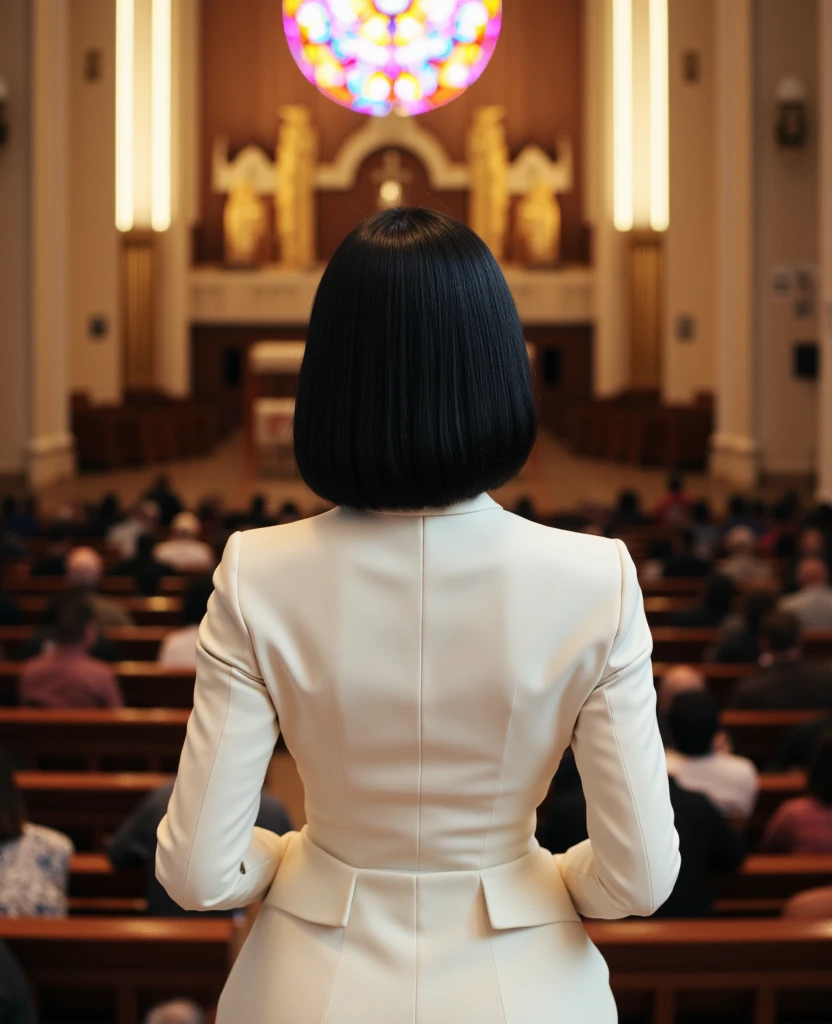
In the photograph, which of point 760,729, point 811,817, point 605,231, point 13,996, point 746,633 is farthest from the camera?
point 605,231

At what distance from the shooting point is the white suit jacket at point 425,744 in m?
1.46

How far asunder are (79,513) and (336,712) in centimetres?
996

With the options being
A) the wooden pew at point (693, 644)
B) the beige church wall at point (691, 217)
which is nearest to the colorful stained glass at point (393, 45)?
the beige church wall at point (691, 217)

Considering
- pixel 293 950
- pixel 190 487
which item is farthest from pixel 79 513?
pixel 293 950

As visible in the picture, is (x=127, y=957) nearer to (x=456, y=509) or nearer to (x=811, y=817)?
(x=456, y=509)

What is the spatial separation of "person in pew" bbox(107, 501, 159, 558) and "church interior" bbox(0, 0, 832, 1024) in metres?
0.04

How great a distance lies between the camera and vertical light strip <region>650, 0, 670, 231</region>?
1856 cm

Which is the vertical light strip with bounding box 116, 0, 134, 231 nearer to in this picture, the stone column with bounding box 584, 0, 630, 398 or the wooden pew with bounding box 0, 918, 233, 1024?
the stone column with bounding box 584, 0, 630, 398

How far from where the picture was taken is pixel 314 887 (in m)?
1.52

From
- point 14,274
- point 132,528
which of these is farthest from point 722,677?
point 14,274

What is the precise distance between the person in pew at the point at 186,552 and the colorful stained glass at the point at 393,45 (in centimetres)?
774

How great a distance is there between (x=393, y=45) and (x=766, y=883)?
1272 cm

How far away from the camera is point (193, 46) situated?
20031 mm

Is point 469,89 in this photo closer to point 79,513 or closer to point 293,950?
point 79,513
